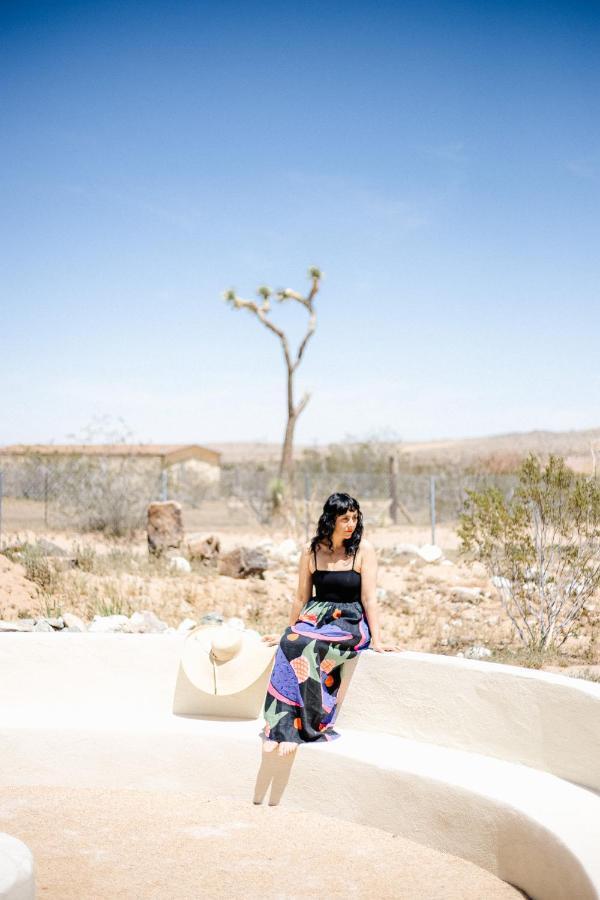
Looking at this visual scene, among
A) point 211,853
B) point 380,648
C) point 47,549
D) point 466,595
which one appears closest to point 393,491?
point 466,595

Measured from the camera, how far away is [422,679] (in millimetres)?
5199

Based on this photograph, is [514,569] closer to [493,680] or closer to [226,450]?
[493,680]

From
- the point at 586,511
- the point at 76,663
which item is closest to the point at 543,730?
the point at 76,663

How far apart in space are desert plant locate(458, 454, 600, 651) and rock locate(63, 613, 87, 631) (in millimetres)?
3497

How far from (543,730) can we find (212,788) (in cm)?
190

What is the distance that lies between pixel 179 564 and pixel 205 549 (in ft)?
3.10

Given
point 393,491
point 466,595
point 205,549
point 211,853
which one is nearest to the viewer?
point 211,853

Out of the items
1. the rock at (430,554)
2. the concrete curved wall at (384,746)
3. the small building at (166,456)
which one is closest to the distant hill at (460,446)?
the small building at (166,456)

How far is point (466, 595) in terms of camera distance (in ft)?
37.7

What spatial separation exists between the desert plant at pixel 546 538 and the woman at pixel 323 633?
275 cm

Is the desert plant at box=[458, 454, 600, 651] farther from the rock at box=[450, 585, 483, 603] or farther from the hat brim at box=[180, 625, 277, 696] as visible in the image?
the hat brim at box=[180, 625, 277, 696]

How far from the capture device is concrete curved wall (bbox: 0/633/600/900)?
4.25 metres

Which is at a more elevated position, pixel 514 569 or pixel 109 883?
pixel 514 569

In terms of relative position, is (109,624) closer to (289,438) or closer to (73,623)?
(73,623)
